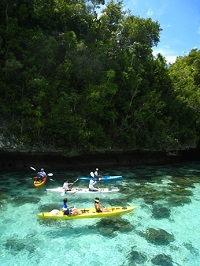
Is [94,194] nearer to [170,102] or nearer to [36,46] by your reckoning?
[36,46]

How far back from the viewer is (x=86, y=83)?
81.1ft

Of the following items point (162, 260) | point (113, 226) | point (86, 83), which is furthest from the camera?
point (86, 83)

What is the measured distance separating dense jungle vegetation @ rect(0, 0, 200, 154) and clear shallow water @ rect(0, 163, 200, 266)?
16.7 feet

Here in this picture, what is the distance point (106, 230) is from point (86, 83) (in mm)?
14616

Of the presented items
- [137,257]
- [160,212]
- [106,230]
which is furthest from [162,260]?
[160,212]

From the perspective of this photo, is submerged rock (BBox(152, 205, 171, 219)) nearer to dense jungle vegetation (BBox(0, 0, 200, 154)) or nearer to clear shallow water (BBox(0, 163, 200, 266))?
clear shallow water (BBox(0, 163, 200, 266))

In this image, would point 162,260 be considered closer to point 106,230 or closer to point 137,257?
point 137,257

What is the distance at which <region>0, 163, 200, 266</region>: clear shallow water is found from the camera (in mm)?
11570

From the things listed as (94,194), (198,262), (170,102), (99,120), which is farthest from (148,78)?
(198,262)

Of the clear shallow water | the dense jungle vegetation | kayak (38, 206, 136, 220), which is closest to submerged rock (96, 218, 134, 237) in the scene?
the clear shallow water

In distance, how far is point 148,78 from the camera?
97.2ft

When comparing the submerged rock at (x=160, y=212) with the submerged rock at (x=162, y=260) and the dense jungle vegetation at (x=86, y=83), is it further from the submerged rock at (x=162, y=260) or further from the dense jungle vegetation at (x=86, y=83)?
the dense jungle vegetation at (x=86, y=83)

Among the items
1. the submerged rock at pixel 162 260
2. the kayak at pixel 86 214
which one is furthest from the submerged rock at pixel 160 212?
the submerged rock at pixel 162 260

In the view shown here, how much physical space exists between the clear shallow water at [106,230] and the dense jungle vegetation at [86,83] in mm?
5102
